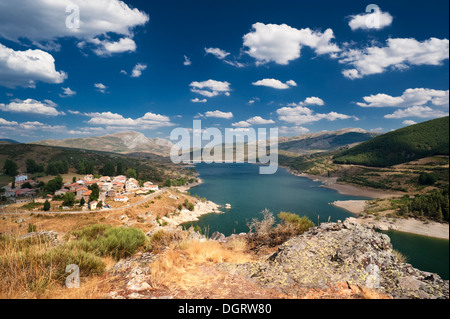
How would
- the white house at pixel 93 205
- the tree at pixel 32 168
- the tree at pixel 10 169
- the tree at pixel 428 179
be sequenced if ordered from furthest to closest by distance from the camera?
1. the tree at pixel 32 168
2. the tree at pixel 10 169
3. the tree at pixel 428 179
4. the white house at pixel 93 205

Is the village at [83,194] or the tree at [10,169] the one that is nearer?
the village at [83,194]

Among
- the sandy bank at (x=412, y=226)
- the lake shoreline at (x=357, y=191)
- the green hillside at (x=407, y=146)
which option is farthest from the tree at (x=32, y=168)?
the green hillside at (x=407, y=146)

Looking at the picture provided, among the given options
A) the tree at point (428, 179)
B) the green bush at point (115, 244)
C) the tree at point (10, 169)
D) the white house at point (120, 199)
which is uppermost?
the green bush at point (115, 244)

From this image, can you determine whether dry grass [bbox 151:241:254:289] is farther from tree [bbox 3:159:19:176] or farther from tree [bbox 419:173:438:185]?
tree [bbox 3:159:19:176]

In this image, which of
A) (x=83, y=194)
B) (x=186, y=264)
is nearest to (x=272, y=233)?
(x=186, y=264)

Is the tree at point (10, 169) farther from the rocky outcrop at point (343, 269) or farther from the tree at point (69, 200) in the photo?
the rocky outcrop at point (343, 269)
